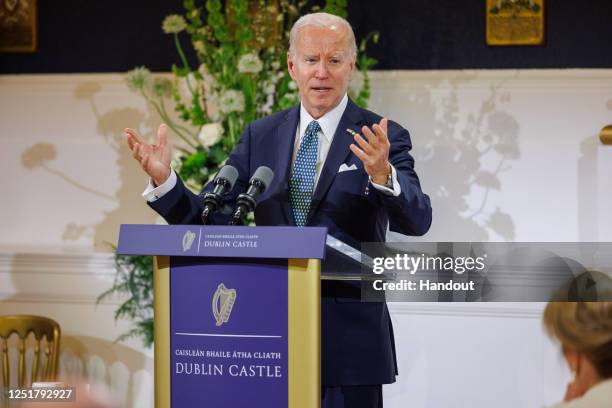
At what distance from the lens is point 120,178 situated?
14.6 feet

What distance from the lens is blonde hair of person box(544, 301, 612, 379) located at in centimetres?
166

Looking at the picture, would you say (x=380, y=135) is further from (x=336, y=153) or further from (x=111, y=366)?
(x=111, y=366)

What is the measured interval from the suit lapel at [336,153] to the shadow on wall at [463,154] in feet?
5.60

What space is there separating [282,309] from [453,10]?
251 cm

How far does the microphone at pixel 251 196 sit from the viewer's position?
200 cm

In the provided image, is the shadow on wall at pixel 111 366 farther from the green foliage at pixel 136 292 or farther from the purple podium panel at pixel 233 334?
the purple podium panel at pixel 233 334

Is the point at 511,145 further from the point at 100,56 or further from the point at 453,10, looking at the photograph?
the point at 100,56

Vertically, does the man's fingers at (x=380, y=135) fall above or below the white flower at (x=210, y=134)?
below

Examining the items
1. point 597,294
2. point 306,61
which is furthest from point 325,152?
point 597,294

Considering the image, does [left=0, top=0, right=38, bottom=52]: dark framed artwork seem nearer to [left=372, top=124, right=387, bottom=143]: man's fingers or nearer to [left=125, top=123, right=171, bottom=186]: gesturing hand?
[left=125, top=123, right=171, bottom=186]: gesturing hand

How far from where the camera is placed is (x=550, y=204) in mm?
3982

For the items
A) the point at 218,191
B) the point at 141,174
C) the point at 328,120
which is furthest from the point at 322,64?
the point at 141,174

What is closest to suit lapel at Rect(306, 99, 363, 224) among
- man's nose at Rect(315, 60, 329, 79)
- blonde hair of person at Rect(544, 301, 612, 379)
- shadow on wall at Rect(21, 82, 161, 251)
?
man's nose at Rect(315, 60, 329, 79)

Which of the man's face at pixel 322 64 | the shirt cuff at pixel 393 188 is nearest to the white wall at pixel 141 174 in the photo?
the man's face at pixel 322 64
